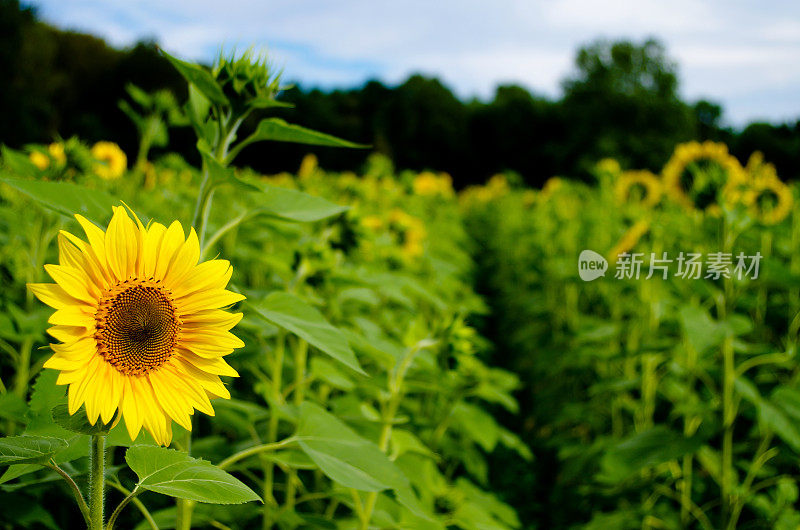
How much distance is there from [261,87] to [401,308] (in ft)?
7.16

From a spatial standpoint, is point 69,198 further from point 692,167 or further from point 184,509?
point 692,167

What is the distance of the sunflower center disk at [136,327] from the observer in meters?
0.76

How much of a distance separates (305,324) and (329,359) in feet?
3.31

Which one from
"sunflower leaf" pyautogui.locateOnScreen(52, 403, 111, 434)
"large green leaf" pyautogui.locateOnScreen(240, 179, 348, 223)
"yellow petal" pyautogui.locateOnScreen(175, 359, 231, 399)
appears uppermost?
"large green leaf" pyautogui.locateOnScreen(240, 179, 348, 223)

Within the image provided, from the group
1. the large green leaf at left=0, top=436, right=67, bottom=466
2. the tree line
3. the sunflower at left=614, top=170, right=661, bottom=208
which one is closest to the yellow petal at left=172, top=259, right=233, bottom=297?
the large green leaf at left=0, top=436, right=67, bottom=466

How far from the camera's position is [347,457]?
1094mm

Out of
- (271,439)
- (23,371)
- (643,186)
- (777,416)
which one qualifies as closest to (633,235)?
(777,416)

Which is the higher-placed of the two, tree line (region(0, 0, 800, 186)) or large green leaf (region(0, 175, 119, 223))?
tree line (region(0, 0, 800, 186))

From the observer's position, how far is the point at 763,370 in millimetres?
3102

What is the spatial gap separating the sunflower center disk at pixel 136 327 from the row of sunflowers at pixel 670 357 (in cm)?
158

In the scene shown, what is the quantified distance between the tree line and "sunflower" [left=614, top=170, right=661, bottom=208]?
927 cm

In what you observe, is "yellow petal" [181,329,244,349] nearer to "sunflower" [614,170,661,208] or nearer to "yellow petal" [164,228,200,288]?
"yellow petal" [164,228,200,288]

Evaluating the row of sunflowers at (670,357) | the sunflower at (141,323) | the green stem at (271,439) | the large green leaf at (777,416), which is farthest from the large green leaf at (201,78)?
the large green leaf at (777,416)

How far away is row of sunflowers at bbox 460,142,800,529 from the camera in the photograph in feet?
7.10
